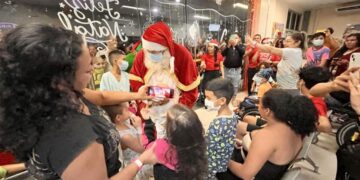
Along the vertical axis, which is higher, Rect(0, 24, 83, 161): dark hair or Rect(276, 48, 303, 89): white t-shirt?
Rect(0, 24, 83, 161): dark hair

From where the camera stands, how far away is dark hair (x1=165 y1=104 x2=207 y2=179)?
3.41ft

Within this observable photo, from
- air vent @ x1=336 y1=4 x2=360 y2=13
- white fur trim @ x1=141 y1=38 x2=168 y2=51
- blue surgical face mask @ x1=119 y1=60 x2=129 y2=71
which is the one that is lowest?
blue surgical face mask @ x1=119 y1=60 x2=129 y2=71

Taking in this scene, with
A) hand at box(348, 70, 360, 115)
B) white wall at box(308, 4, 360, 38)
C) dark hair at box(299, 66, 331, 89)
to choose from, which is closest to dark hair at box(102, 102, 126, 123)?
hand at box(348, 70, 360, 115)

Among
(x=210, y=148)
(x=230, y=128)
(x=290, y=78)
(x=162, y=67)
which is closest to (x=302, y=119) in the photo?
(x=230, y=128)

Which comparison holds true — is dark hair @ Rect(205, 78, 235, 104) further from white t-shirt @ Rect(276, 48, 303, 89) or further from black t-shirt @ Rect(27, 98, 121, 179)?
white t-shirt @ Rect(276, 48, 303, 89)

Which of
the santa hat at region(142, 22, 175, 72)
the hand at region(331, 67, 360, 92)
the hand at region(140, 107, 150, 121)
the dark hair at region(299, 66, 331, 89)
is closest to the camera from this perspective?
the hand at region(331, 67, 360, 92)

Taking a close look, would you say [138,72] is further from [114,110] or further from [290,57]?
[290,57]

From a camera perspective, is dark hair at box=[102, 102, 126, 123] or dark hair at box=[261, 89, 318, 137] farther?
dark hair at box=[102, 102, 126, 123]

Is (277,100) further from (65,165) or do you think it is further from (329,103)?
(329,103)

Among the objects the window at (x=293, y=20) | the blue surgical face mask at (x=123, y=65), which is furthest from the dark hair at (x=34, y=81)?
the window at (x=293, y=20)

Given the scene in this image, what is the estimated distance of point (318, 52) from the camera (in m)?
3.39

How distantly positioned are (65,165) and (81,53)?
1.11 feet

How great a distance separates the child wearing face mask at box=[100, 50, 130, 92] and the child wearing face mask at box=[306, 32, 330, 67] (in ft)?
9.02

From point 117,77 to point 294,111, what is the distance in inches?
67.6
